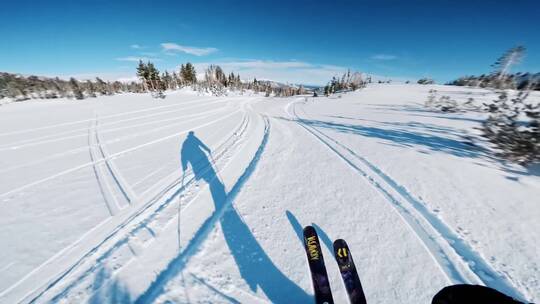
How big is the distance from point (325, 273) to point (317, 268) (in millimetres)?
132

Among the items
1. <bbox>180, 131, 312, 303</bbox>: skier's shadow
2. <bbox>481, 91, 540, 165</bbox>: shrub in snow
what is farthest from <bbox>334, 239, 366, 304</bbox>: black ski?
<bbox>481, 91, 540, 165</bbox>: shrub in snow

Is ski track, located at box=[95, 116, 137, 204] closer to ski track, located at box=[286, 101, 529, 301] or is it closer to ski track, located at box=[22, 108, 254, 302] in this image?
ski track, located at box=[22, 108, 254, 302]

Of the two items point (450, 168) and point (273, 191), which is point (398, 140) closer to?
point (450, 168)

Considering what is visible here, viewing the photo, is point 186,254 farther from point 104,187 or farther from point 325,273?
point 104,187

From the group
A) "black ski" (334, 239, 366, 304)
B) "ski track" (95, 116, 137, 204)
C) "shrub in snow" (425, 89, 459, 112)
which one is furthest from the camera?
"shrub in snow" (425, 89, 459, 112)

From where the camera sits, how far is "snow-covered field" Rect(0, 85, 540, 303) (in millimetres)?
3111

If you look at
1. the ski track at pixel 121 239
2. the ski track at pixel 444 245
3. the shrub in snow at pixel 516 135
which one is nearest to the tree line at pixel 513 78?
the shrub in snow at pixel 516 135


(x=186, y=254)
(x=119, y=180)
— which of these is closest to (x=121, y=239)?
(x=186, y=254)

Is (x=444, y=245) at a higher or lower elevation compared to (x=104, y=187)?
higher

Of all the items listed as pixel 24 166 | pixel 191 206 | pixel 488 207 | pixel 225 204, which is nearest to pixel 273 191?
pixel 225 204

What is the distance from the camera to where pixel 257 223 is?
445 cm

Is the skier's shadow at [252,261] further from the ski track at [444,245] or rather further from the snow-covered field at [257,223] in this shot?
the ski track at [444,245]

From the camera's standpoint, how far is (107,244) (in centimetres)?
391

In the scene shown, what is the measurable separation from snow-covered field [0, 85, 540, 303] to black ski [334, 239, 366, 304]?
0.14m
